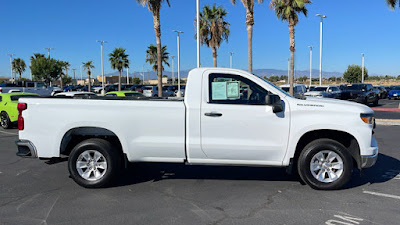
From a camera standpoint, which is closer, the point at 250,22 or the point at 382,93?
the point at 250,22

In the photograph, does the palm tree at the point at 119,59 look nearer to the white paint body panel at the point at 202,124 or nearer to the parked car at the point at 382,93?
the parked car at the point at 382,93

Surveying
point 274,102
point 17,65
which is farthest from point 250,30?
point 17,65

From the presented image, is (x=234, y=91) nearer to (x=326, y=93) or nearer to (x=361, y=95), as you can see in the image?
(x=326, y=93)

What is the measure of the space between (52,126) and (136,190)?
1700 mm

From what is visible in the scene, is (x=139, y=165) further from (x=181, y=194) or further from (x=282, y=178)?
(x=282, y=178)

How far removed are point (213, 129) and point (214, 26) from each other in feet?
94.3

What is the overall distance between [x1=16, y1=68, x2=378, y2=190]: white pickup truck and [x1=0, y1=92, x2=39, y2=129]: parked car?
27.2 ft

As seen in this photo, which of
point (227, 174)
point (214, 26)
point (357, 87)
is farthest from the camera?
point (214, 26)

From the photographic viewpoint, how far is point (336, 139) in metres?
5.32

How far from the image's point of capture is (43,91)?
2645 centimetres

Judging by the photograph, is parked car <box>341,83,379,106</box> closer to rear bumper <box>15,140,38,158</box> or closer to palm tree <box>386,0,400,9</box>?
palm tree <box>386,0,400,9</box>

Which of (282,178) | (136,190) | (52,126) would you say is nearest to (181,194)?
(136,190)

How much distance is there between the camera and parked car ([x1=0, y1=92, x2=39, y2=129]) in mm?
12414

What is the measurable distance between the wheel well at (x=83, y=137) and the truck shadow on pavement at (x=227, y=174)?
0.73 m
